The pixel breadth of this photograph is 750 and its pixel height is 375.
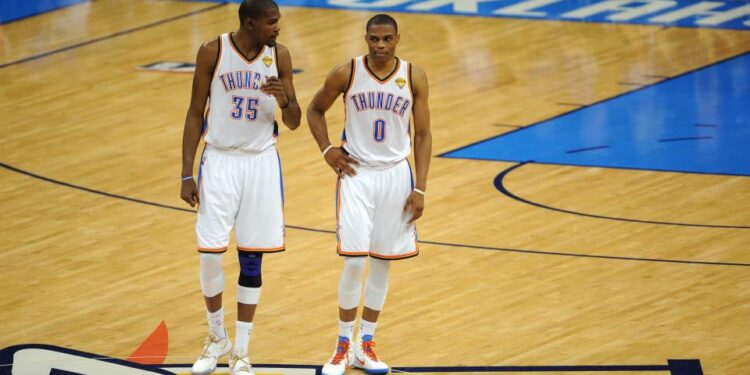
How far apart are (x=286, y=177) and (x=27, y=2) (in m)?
10.6

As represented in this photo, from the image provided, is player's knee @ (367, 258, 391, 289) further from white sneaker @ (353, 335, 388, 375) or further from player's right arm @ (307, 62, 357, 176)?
player's right arm @ (307, 62, 357, 176)

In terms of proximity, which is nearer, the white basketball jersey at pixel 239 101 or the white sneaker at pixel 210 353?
the white basketball jersey at pixel 239 101

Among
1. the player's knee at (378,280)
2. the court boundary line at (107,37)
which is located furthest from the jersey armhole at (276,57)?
the court boundary line at (107,37)

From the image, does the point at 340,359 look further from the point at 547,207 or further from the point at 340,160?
the point at 547,207

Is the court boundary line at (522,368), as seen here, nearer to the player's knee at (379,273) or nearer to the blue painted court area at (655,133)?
the player's knee at (379,273)

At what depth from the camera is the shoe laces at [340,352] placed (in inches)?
314

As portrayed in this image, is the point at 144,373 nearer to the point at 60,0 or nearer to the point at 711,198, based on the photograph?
the point at 711,198

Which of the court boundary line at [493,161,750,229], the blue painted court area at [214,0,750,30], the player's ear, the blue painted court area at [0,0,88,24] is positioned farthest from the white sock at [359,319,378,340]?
the blue painted court area at [0,0,88,24]

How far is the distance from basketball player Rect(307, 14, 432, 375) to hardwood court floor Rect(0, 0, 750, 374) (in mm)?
844

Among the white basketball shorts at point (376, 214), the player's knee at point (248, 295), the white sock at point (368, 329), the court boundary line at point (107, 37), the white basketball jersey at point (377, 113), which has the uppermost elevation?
the white basketball jersey at point (377, 113)

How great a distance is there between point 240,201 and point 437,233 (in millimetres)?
3479

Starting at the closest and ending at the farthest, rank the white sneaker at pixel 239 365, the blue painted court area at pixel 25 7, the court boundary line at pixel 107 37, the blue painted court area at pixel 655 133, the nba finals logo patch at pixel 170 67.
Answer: the white sneaker at pixel 239 365 → the blue painted court area at pixel 655 133 → the nba finals logo patch at pixel 170 67 → the court boundary line at pixel 107 37 → the blue painted court area at pixel 25 7

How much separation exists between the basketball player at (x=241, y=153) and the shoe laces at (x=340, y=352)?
0.47 meters

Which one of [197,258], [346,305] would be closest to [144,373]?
[346,305]
